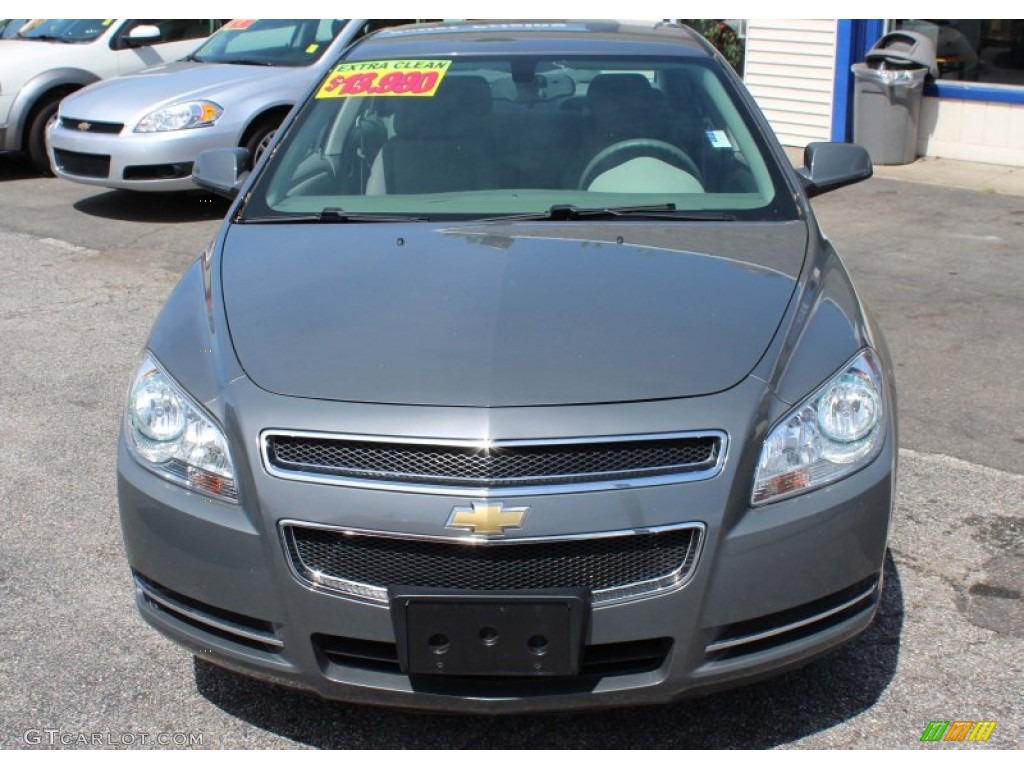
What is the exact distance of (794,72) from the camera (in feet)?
40.1

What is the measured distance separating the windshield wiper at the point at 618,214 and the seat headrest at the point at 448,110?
55 cm

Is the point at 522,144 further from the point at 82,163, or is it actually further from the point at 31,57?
the point at 31,57

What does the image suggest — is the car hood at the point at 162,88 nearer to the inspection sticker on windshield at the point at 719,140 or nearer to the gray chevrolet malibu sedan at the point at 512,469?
the inspection sticker on windshield at the point at 719,140

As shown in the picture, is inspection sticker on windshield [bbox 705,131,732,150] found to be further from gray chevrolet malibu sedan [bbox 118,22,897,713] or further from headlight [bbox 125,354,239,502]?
headlight [bbox 125,354,239,502]

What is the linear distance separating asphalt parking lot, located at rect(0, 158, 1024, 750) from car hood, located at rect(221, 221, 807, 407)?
904 mm

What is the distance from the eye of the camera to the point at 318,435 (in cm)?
272

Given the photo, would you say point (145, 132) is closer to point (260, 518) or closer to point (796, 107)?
point (796, 107)

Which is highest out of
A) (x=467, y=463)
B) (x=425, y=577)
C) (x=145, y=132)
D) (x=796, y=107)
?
(x=467, y=463)

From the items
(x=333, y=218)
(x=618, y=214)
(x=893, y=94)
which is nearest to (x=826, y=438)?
(x=618, y=214)

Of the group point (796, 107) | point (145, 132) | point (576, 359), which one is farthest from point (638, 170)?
point (796, 107)

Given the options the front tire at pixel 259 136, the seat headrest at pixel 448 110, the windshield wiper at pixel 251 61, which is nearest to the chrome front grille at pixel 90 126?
the front tire at pixel 259 136

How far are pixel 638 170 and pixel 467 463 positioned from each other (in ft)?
5.90

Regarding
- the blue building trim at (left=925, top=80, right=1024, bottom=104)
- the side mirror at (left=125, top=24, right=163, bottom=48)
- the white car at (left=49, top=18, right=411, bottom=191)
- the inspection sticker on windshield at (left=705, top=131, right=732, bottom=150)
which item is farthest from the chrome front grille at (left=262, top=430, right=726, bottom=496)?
the side mirror at (left=125, top=24, right=163, bottom=48)

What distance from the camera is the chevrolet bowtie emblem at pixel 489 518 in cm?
260
